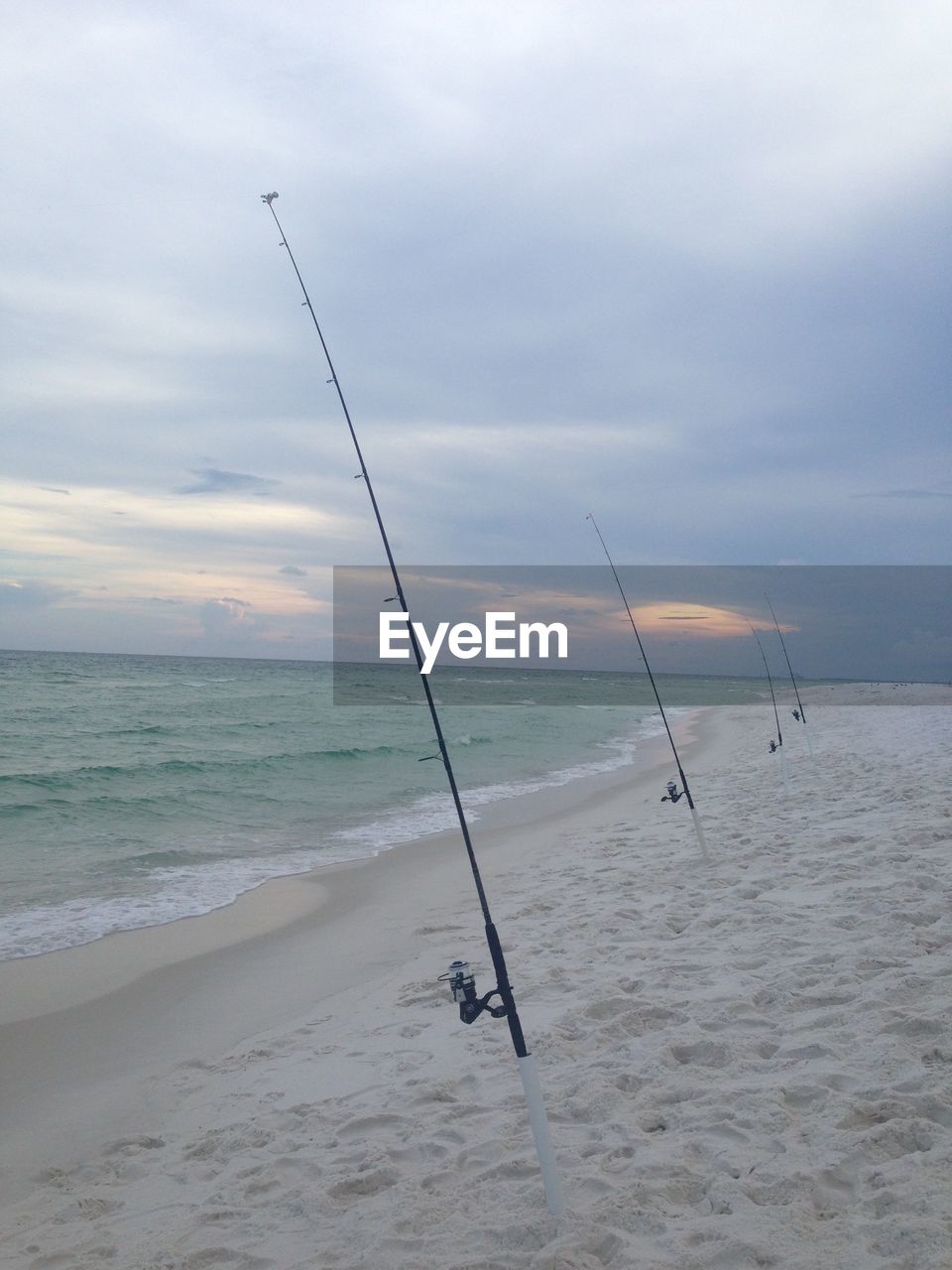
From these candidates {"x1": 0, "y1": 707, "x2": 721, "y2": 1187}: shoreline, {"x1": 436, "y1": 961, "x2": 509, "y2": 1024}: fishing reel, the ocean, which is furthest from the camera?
the ocean

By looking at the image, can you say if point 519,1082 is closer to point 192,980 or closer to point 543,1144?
point 543,1144

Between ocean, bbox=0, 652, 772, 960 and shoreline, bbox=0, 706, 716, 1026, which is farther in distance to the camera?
ocean, bbox=0, 652, 772, 960

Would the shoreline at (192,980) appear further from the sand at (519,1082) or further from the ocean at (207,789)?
the ocean at (207,789)

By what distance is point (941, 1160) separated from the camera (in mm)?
2555

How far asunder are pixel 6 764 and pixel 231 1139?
47.9ft

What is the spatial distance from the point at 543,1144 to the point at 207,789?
41.6ft

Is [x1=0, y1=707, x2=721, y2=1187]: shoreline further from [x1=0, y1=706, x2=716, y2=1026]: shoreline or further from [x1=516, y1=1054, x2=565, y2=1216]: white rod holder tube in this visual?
[x1=516, y1=1054, x2=565, y2=1216]: white rod holder tube

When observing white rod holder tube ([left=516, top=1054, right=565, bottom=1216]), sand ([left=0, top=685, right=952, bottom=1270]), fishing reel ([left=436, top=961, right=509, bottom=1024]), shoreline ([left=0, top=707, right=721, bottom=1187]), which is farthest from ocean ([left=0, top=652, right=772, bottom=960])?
white rod holder tube ([left=516, top=1054, right=565, bottom=1216])

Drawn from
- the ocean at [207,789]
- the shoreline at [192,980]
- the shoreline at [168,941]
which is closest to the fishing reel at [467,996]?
the shoreline at [192,980]

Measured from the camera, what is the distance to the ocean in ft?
27.2

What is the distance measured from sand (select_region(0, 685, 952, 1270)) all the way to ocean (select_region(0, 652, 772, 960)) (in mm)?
1397

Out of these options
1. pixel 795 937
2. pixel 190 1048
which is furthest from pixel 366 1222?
pixel 795 937

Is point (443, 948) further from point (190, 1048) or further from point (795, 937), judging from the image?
point (795, 937)

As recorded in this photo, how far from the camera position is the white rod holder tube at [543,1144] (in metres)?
2.59
